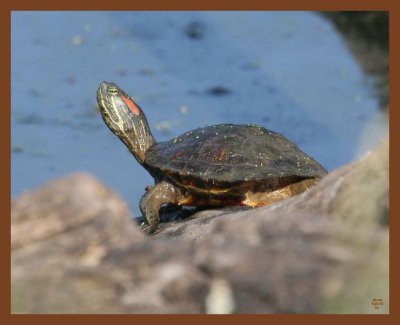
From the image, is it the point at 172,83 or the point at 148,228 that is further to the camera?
the point at 172,83

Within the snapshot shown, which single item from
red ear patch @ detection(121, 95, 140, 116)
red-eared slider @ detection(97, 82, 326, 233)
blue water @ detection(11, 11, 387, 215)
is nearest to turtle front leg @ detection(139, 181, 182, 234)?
red-eared slider @ detection(97, 82, 326, 233)

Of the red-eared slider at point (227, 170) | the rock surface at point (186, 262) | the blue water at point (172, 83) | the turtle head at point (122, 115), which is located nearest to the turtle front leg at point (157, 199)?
the red-eared slider at point (227, 170)

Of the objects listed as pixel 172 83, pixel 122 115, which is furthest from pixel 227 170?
pixel 172 83

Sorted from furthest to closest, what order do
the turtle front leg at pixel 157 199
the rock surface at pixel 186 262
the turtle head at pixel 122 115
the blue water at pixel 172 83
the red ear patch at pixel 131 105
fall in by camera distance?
the blue water at pixel 172 83
the red ear patch at pixel 131 105
the turtle head at pixel 122 115
the turtle front leg at pixel 157 199
the rock surface at pixel 186 262

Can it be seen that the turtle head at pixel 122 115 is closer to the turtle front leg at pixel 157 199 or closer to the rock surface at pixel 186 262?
the turtle front leg at pixel 157 199

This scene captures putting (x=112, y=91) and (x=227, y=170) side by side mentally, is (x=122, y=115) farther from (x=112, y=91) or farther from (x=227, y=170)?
(x=227, y=170)

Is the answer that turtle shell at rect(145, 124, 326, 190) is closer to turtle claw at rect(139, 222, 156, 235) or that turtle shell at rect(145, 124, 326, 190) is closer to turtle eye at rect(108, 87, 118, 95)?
turtle claw at rect(139, 222, 156, 235)
